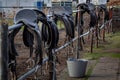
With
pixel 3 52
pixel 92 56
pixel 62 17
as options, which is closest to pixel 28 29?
pixel 3 52

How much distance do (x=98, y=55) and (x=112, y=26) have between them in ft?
24.7

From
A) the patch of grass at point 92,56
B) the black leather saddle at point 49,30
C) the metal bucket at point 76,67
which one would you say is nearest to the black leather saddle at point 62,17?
the metal bucket at point 76,67

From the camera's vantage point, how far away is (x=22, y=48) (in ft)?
36.9

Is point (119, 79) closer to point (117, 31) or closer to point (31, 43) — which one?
point (31, 43)

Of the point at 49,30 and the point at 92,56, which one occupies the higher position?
the point at 49,30

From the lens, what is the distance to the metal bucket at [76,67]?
→ 6.51m

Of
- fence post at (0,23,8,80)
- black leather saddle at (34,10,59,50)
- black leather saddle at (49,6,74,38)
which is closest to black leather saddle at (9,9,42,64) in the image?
black leather saddle at (34,10,59,50)

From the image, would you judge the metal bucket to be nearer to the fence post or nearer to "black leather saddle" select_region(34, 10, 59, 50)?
"black leather saddle" select_region(34, 10, 59, 50)

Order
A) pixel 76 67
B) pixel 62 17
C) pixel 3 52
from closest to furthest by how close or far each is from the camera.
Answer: pixel 3 52 → pixel 62 17 → pixel 76 67

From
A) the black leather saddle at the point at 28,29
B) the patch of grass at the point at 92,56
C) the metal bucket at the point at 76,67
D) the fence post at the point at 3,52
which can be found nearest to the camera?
the fence post at the point at 3,52

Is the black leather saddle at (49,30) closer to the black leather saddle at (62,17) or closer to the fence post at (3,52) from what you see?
the black leather saddle at (62,17)

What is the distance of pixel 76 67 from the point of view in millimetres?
6559

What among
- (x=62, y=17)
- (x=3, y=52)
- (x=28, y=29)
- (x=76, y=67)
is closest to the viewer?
(x=3, y=52)

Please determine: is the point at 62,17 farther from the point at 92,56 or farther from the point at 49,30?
the point at 92,56
